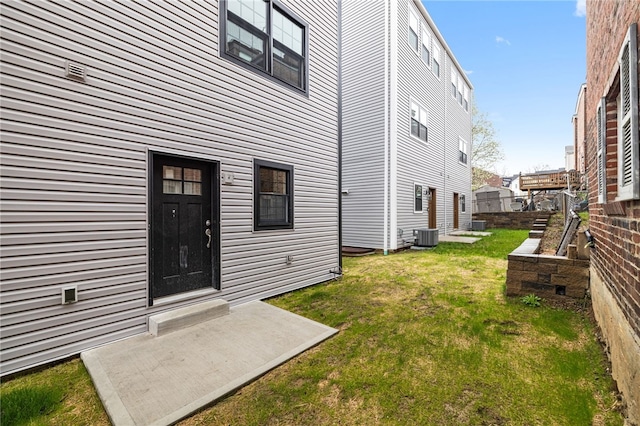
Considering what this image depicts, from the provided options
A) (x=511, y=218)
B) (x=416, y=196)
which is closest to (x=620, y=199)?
(x=416, y=196)

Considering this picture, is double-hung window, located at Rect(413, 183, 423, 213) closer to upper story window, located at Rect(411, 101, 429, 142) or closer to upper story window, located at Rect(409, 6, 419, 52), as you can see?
upper story window, located at Rect(411, 101, 429, 142)

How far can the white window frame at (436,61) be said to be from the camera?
11833 mm

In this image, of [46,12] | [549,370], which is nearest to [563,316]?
[549,370]

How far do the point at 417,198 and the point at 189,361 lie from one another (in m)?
9.68

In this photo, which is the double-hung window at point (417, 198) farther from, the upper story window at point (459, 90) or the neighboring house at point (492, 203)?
the neighboring house at point (492, 203)

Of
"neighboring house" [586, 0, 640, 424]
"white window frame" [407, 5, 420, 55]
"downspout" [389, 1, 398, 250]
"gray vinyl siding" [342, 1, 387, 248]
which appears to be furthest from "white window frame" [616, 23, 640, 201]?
"white window frame" [407, 5, 420, 55]

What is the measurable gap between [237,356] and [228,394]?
0.56 metres

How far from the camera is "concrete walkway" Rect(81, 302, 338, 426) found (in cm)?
206

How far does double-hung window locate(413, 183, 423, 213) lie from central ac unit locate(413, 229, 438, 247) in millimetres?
1032

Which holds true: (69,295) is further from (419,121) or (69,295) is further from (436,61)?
(436,61)

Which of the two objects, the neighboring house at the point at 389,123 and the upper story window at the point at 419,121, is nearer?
the neighboring house at the point at 389,123

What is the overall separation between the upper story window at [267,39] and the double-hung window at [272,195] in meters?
1.62

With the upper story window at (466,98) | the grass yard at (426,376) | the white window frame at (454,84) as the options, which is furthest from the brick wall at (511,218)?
the grass yard at (426,376)

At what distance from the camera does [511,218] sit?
15781 mm
